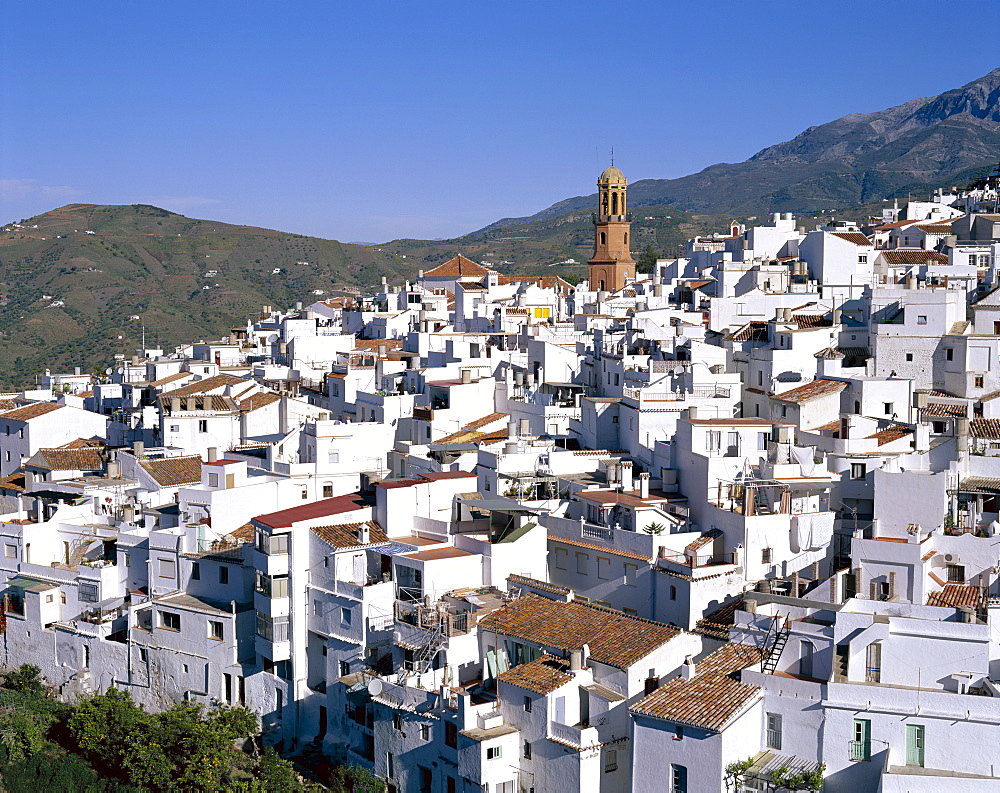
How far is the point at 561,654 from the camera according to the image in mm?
24141

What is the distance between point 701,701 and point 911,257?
33540 millimetres

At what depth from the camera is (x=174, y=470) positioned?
3806 cm

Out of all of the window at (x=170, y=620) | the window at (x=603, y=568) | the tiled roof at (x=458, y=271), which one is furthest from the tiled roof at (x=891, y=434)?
the tiled roof at (x=458, y=271)

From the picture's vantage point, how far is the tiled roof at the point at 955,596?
2288 cm

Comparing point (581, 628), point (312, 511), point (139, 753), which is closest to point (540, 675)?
point (581, 628)

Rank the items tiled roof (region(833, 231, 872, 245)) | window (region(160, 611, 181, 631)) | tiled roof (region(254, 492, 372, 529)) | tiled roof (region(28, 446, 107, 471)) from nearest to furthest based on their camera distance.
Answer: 1. tiled roof (region(254, 492, 372, 529))
2. window (region(160, 611, 181, 631))
3. tiled roof (region(28, 446, 107, 471))
4. tiled roof (region(833, 231, 872, 245))

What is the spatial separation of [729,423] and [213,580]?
13.6 m

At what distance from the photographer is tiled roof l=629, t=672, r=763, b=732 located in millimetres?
20625

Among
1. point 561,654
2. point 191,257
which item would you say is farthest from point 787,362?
point 191,257

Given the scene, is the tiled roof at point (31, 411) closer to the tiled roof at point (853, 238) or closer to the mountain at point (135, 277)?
the tiled roof at point (853, 238)

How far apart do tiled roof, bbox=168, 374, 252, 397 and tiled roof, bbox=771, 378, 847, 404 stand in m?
21.1

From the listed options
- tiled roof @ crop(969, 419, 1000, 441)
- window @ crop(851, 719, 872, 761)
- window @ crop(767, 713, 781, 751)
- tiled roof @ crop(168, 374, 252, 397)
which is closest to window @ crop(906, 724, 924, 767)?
window @ crop(851, 719, 872, 761)

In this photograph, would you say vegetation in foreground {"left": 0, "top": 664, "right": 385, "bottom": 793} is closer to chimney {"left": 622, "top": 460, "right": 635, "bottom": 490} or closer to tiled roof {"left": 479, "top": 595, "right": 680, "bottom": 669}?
tiled roof {"left": 479, "top": 595, "right": 680, "bottom": 669}

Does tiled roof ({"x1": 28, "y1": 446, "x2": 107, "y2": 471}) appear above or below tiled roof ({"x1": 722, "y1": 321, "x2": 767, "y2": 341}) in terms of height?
below
